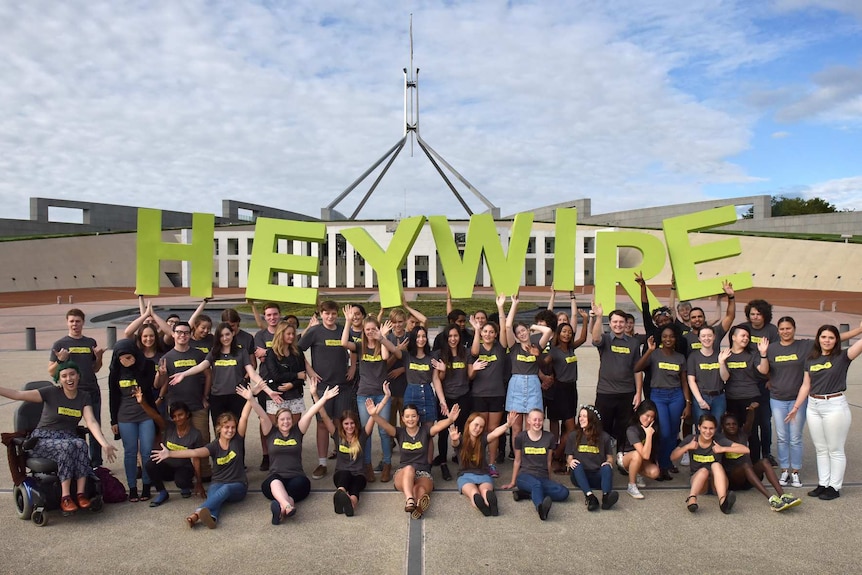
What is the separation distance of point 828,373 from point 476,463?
3434mm

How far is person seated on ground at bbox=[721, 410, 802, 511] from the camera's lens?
5.18 m

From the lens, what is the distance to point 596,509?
520cm

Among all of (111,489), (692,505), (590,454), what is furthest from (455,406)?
(111,489)

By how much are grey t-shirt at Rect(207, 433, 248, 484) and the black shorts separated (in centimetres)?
245

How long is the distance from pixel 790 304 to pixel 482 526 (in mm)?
31741

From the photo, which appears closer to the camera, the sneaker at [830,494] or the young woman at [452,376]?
the sneaker at [830,494]

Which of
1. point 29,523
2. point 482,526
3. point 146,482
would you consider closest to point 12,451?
point 29,523

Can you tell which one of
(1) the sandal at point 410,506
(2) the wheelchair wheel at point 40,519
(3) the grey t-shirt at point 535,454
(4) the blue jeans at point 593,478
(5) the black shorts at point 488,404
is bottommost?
(2) the wheelchair wheel at point 40,519

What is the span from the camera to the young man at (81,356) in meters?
5.75

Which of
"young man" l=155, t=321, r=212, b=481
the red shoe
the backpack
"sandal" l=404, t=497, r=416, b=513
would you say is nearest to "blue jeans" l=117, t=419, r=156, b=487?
the backpack

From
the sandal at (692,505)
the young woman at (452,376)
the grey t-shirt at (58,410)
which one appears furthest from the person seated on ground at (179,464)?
the sandal at (692,505)

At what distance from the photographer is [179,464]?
17.9 ft

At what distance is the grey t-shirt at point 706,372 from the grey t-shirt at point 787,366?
486mm

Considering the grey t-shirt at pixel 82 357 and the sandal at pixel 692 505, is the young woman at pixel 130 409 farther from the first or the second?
the sandal at pixel 692 505
